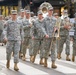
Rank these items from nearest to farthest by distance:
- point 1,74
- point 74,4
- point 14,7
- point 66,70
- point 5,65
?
1. point 1,74
2. point 66,70
3. point 5,65
4. point 74,4
5. point 14,7

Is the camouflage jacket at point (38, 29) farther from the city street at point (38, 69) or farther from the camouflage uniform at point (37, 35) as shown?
the city street at point (38, 69)

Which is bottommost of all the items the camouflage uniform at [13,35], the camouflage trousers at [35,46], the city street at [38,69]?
the city street at [38,69]

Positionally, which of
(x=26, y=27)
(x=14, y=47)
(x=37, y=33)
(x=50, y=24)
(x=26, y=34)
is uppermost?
(x=50, y=24)

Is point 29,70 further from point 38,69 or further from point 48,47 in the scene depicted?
point 48,47

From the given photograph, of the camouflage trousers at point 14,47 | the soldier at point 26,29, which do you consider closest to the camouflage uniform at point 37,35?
the camouflage trousers at point 14,47

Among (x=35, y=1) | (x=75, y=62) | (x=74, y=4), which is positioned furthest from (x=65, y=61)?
(x=35, y=1)

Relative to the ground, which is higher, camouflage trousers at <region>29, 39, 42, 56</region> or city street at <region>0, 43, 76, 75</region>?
camouflage trousers at <region>29, 39, 42, 56</region>

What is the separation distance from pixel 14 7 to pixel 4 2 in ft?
6.28

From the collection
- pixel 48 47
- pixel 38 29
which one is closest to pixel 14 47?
pixel 48 47

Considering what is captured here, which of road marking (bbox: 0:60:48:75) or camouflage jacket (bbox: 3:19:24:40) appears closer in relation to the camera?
road marking (bbox: 0:60:48:75)

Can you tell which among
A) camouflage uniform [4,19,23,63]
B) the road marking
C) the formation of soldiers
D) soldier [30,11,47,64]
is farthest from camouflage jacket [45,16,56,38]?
the road marking

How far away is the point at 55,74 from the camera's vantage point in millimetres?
13148

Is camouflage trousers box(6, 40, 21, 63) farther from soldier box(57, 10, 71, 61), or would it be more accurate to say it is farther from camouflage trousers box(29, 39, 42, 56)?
soldier box(57, 10, 71, 61)

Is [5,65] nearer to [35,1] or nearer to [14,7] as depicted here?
[35,1]
